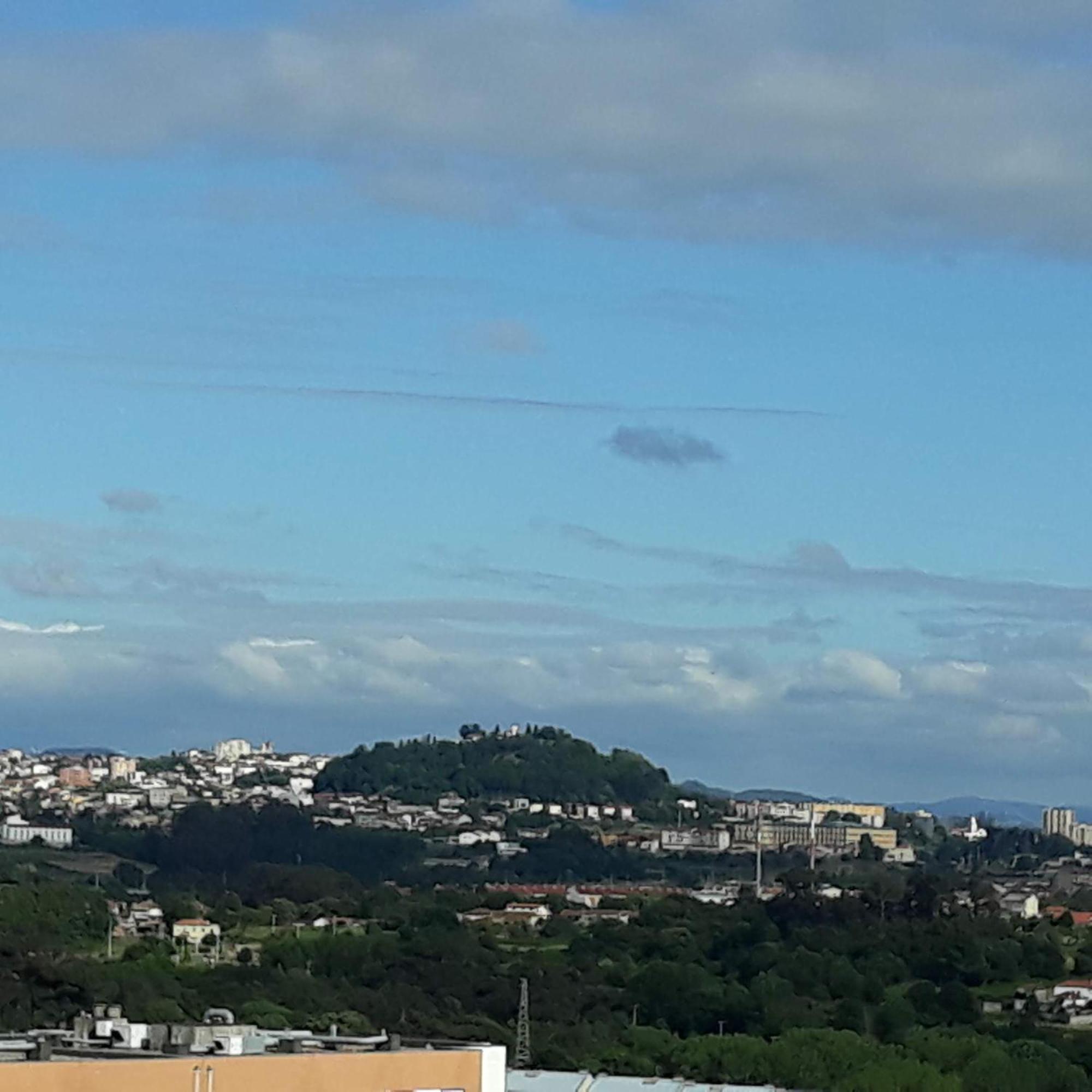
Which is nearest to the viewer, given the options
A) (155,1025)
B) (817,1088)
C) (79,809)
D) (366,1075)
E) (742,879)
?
(366,1075)

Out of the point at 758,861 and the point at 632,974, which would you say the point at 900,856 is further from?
the point at 632,974

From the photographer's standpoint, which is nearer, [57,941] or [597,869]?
[57,941]

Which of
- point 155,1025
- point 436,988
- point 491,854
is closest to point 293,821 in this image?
point 491,854

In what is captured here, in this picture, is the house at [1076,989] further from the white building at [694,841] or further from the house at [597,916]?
the white building at [694,841]

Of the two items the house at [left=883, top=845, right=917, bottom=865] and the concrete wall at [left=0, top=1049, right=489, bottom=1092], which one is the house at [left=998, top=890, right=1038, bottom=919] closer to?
the house at [left=883, top=845, right=917, bottom=865]

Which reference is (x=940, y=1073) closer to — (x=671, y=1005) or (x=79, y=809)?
(x=671, y=1005)

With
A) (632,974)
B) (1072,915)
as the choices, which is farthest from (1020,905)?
(632,974)

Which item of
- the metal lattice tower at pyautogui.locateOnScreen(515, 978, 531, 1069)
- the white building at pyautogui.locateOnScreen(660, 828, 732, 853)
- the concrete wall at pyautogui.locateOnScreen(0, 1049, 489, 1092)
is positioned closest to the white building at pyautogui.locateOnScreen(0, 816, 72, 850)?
the white building at pyautogui.locateOnScreen(660, 828, 732, 853)
